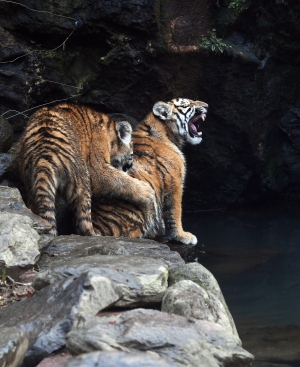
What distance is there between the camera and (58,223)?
691cm

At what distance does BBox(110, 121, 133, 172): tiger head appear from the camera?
730cm

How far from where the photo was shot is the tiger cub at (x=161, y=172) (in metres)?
7.08

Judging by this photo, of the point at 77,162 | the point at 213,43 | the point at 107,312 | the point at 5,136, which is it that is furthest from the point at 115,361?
the point at 213,43

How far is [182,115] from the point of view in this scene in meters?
8.13

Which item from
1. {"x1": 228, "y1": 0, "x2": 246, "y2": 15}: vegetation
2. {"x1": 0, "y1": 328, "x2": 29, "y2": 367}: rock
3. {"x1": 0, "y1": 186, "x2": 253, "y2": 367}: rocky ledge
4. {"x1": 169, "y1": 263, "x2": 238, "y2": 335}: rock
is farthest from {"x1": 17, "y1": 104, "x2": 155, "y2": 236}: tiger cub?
{"x1": 228, "y1": 0, "x2": 246, "y2": 15}: vegetation

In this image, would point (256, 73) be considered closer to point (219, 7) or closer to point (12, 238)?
point (219, 7)

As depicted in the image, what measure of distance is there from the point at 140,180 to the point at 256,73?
308 centimetres

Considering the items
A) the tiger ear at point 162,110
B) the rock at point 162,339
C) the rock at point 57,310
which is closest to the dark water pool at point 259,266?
the rock at point 162,339

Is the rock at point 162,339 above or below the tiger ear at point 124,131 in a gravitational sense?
below

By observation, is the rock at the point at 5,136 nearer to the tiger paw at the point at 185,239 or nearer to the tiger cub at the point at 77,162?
the tiger cub at the point at 77,162

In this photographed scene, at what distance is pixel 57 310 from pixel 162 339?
679mm

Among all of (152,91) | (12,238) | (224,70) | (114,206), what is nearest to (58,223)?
(114,206)

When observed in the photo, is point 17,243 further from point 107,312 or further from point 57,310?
point 57,310

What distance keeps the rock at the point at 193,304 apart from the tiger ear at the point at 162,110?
3976 millimetres
